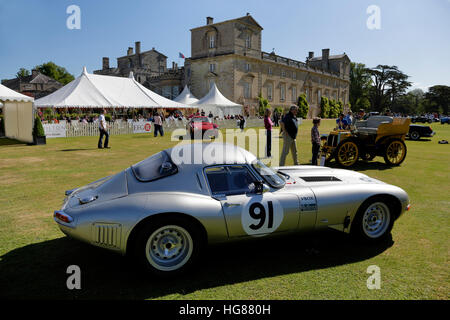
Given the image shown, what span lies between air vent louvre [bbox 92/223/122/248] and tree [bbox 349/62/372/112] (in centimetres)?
9385

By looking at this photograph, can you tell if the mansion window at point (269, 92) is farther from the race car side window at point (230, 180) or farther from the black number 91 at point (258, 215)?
the black number 91 at point (258, 215)

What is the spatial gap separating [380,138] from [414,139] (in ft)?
41.3

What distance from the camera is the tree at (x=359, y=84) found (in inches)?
3487

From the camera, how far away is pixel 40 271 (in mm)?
3535

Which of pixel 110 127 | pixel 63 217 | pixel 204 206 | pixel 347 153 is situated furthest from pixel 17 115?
pixel 204 206

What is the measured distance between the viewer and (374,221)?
4.25 metres

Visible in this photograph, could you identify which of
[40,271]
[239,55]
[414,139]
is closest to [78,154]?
[40,271]

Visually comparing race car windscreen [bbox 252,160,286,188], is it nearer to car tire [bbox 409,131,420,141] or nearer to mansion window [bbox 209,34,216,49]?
car tire [bbox 409,131,420,141]

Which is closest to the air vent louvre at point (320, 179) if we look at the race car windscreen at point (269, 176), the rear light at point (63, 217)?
the race car windscreen at point (269, 176)

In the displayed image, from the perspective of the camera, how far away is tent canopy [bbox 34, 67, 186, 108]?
22.4 m

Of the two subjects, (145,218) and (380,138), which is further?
(380,138)
